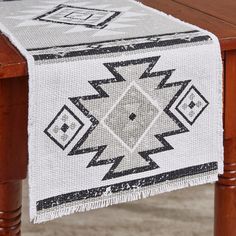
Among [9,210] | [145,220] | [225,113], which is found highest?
[225,113]

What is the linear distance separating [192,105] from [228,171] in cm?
22

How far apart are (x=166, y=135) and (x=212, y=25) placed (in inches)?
9.4

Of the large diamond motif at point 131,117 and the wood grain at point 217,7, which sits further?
the wood grain at point 217,7

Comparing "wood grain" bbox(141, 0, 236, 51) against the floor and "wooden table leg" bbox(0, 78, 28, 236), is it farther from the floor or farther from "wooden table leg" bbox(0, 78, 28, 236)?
the floor

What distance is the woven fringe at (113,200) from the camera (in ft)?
3.76

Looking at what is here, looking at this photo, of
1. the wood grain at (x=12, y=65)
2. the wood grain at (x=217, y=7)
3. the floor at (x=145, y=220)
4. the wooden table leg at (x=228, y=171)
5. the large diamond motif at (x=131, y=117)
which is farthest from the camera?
the floor at (x=145, y=220)

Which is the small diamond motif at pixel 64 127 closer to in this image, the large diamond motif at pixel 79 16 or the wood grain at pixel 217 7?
the large diamond motif at pixel 79 16

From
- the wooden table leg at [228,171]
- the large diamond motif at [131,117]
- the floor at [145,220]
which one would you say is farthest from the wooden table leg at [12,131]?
the floor at [145,220]

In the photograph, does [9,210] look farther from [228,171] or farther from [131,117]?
[228,171]

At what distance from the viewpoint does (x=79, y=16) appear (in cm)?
134

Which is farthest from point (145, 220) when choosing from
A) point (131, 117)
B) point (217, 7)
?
point (131, 117)

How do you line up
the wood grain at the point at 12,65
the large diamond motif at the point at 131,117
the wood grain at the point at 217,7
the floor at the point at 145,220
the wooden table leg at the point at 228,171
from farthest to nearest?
1. the floor at the point at 145,220
2. the wood grain at the point at 217,7
3. the wooden table leg at the point at 228,171
4. the large diamond motif at the point at 131,117
5. the wood grain at the point at 12,65

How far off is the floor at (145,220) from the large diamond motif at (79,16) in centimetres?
69

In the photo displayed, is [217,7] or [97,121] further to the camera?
[217,7]
